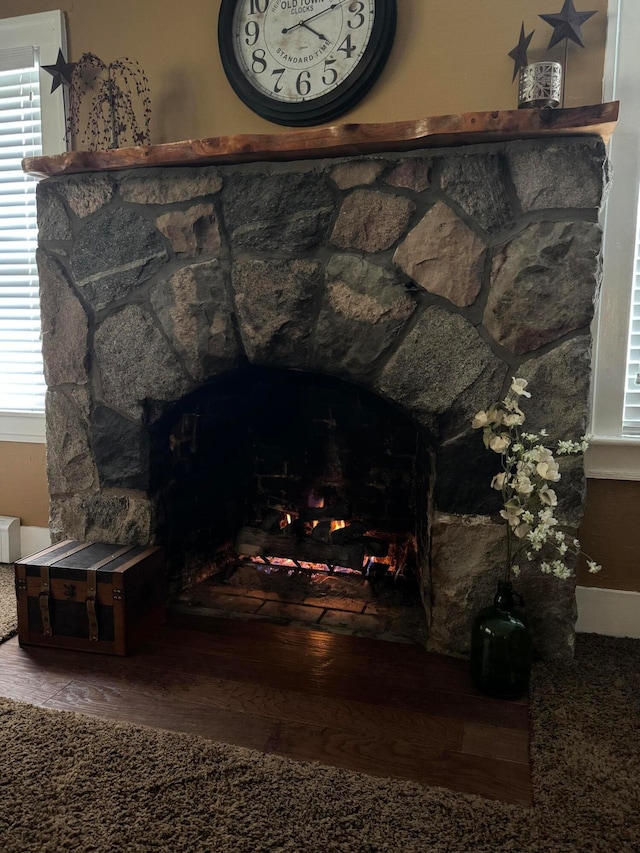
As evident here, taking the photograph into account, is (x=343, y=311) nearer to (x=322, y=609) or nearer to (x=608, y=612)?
(x=322, y=609)

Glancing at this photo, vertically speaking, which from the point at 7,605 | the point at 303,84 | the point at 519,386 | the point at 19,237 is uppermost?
the point at 303,84

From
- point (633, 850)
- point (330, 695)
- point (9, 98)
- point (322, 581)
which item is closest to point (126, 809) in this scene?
point (330, 695)

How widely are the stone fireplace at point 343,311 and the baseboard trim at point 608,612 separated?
0.34 metres

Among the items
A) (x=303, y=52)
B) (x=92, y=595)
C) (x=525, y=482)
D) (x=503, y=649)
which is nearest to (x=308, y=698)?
(x=503, y=649)

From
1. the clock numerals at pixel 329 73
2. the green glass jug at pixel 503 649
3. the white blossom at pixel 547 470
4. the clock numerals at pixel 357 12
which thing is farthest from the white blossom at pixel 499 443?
the clock numerals at pixel 357 12

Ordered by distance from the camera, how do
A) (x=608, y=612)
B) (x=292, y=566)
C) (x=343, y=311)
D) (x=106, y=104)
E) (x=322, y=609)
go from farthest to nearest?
(x=292, y=566) → (x=106, y=104) → (x=322, y=609) → (x=608, y=612) → (x=343, y=311)

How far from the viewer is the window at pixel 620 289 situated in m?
2.06

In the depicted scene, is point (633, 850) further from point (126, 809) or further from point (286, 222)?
point (286, 222)

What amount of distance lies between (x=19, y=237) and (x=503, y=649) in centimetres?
254

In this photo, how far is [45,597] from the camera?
2.10 m

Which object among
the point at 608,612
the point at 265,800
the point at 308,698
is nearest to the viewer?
the point at 265,800

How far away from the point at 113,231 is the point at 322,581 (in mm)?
1539

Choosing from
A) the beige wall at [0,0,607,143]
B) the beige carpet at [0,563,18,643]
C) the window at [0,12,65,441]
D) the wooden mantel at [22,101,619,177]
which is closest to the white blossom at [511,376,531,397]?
the wooden mantel at [22,101,619,177]

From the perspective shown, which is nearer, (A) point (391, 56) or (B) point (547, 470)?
(B) point (547, 470)
